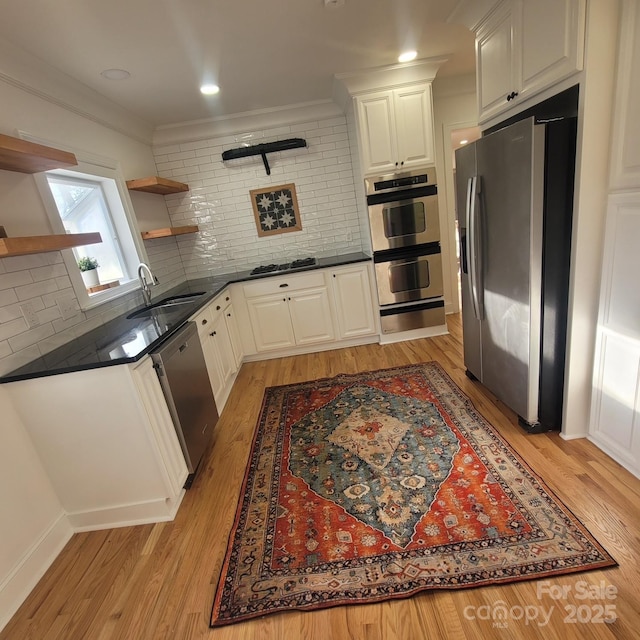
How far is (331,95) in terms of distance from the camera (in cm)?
346

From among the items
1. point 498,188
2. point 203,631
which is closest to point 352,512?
point 203,631

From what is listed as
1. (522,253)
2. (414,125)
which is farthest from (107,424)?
(414,125)

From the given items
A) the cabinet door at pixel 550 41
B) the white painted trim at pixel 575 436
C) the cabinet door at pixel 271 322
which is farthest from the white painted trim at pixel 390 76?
the white painted trim at pixel 575 436

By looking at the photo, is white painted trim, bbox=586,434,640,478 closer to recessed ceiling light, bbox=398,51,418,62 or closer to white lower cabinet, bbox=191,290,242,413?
white lower cabinet, bbox=191,290,242,413

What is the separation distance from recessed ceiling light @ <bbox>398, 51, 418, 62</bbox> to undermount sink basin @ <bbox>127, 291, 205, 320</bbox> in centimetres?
254

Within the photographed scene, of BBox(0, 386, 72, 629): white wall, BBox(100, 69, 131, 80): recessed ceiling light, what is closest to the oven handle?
BBox(100, 69, 131, 80): recessed ceiling light

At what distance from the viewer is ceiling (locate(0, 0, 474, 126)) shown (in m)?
1.79

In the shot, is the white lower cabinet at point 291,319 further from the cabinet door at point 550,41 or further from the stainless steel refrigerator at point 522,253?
the cabinet door at point 550,41

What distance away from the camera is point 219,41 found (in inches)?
85.0

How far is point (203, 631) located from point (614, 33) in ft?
9.38

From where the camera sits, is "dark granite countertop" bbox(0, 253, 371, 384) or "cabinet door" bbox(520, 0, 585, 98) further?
"dark granite countertop" bbox(0, 253, 371, 384)

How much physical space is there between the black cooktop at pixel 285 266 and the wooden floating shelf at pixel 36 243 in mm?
1802

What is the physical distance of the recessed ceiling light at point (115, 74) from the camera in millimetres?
2319

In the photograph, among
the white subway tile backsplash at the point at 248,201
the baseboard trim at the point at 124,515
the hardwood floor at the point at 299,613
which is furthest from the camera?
the white subway tile backsplash at the point at 248,201
